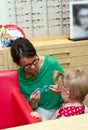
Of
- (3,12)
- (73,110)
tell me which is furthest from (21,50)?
(3,12)

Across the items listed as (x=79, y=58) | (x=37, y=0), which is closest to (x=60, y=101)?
(x=79, y=58)

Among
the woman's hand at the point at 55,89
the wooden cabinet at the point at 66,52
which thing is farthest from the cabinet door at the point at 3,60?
the woman's hand at the point at 55,89

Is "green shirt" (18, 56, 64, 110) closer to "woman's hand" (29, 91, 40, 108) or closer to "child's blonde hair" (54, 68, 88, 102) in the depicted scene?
"woman's hand" (29, 91, 40, 108)

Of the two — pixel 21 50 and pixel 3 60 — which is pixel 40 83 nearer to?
pixel 21 50

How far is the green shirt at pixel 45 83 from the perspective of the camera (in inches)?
70.4

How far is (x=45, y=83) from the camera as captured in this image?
70.3 inches

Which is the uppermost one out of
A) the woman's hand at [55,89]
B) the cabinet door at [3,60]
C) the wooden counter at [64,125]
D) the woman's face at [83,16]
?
the woman's face at [83,16]

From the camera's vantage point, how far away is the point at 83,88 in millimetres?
1450

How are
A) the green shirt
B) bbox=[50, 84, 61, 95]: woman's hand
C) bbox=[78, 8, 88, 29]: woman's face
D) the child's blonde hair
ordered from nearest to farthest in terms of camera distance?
the child's blonde hair
bbox=[50, 84, 61, 95]: woman's hand
the green shirt
bbox=[78, 8, 88, 29]: woman's face

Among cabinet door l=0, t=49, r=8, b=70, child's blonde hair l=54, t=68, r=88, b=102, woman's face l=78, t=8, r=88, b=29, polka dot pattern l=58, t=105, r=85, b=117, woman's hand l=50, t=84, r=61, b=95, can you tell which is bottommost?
polka dot pattern l=58, t=105, r=85, b=117

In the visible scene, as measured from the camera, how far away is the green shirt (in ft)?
5.86

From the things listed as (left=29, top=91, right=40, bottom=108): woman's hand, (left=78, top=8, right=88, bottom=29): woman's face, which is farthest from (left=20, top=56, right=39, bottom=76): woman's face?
(left=78, top=8, right=88, bottom=29): woman's face

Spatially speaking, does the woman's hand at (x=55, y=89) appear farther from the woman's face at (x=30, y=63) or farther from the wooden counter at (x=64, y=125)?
the wooden counter at (x=64, y=125)

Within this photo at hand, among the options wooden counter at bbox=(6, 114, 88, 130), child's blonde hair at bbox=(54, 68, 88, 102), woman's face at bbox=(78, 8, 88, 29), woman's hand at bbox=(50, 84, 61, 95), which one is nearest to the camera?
wooden counter at bbox=(6, 114, 88, 130)
